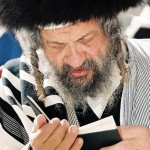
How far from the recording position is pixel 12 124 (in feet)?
8.50

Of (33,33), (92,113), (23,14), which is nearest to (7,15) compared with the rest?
(23,14)

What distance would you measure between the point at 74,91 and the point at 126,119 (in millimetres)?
326

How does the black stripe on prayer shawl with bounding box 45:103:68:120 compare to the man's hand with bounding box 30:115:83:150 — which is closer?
the man's hand with bounding box 30:115:83:150

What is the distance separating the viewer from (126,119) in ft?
8.64

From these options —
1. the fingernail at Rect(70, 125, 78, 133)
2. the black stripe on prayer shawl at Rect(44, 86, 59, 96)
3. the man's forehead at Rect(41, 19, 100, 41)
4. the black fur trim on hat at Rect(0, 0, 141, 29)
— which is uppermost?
the black fur trim on hat at Rect(0, 0, 141, 29)

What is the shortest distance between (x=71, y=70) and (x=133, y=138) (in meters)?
0.55

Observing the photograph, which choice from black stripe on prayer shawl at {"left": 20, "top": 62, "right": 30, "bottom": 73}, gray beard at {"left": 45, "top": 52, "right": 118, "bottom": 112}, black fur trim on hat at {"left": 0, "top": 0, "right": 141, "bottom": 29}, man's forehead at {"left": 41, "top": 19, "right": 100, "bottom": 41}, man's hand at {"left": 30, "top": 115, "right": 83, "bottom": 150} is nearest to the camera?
man's hand at {"left": 30, "top": 115, "right": 83, "bottom": 150}

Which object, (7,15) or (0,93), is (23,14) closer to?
(7,15)

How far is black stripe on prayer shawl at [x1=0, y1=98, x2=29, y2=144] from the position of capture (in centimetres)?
258

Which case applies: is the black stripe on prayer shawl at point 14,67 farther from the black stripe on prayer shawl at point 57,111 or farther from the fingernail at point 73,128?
the fingernail at point 73,128

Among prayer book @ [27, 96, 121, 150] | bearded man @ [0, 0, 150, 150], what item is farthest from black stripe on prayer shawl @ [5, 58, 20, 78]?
prayer book @ [27, 96, 121, 150]

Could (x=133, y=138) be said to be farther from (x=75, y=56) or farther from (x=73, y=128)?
(x=75, y=56)

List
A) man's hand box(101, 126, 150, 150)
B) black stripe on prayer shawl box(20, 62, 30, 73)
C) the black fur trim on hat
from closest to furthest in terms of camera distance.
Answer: man's hand box(101, 126, 150, 150) → the black fur trim on hat → black stripe on prayer shawl box(20, 62, 30, 73)

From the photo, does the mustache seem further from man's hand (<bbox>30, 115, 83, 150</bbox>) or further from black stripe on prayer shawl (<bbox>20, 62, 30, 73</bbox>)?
man's hand (<bbox>30, 115, 83, 150</bbox>)
